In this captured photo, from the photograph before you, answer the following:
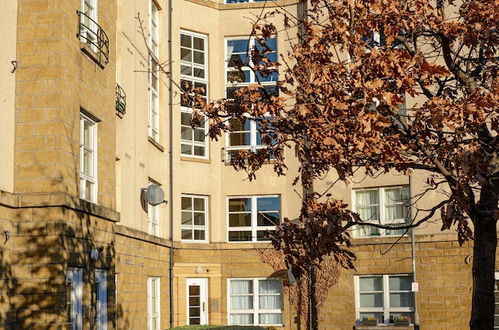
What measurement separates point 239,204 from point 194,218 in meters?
1.83

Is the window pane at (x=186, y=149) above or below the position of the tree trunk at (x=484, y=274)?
above

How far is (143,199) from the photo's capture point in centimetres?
2370

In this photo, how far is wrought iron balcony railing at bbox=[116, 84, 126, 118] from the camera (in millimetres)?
21031

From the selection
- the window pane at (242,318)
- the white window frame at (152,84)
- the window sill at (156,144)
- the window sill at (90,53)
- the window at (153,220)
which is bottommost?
the window pane at (242,318)

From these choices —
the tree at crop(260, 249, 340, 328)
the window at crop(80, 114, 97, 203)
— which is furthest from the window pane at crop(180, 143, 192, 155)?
the window at crop(80, 114, 97, 203)

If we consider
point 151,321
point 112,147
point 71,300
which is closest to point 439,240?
point 151,321

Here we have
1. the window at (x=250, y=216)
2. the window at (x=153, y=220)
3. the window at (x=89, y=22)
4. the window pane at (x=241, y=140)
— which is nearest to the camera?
the window at (x=89, y=22)

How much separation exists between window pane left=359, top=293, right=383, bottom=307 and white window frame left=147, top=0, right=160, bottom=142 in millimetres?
8987

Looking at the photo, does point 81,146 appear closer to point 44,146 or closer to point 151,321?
point 44,146

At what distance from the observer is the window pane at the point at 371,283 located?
94.1ft

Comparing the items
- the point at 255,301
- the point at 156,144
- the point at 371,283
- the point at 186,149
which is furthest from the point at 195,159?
the point at 371,283

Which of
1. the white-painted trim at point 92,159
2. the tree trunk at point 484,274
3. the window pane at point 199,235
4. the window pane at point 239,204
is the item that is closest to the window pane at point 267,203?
the window pane at point 239,204

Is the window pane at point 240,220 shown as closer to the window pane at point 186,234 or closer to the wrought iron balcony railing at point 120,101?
the window pane at point 186,234

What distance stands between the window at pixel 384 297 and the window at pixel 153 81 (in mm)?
8776
